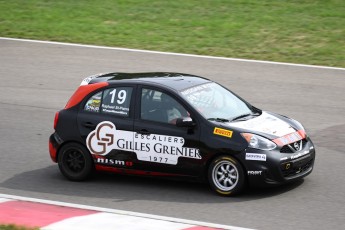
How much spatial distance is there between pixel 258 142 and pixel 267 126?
54 cm

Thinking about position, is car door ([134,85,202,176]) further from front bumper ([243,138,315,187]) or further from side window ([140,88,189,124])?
front bumper ([243,138,315,187])

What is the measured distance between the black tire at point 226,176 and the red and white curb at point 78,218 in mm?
1129

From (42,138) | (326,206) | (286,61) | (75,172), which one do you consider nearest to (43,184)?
(75,172)

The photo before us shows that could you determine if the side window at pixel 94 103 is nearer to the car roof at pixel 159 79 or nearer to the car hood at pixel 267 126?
the car roof at pixel 159 79

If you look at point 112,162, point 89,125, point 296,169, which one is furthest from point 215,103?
point 89,125

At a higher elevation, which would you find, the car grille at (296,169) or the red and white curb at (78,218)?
the car grille at (296,169)

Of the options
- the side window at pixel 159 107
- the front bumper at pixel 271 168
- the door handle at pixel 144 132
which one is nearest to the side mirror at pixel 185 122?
the side window at pixel 159 107

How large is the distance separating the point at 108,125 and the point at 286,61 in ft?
25.4

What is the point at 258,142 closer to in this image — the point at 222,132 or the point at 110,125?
the point at 222,132

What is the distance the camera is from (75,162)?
11789 mm

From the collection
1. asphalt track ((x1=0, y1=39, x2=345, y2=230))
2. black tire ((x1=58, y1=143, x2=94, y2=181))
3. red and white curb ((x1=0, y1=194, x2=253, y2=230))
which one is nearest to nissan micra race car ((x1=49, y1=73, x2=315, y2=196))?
black tire ((x1=58, y1=143, x2=94, y2=181))

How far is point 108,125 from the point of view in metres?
11.4

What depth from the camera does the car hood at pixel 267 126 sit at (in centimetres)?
1091

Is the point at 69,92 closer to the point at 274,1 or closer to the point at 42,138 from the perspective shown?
the point at 42,138
